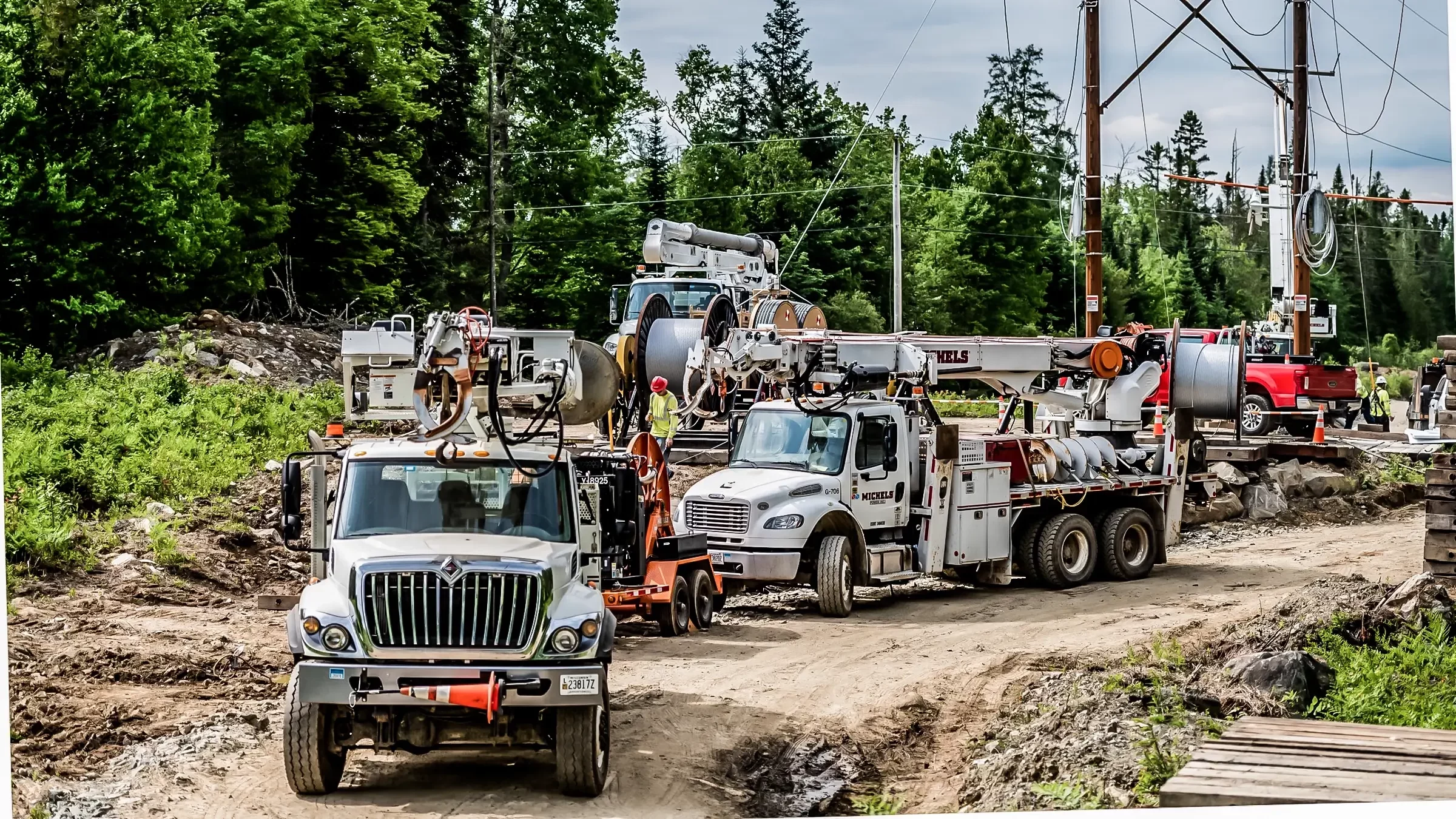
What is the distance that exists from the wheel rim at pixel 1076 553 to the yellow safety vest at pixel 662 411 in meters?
4.72

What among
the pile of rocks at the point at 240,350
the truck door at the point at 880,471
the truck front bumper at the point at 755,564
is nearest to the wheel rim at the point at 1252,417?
the truck door at the point at 880,471

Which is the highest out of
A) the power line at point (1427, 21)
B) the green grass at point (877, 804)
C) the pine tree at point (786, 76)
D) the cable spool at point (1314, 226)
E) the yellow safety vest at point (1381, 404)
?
the pine tree at point (786, 76)

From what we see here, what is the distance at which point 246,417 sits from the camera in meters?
21.8

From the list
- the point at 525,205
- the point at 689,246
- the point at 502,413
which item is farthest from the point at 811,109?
the point at 502,413

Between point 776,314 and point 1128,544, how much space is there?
9.26 metres

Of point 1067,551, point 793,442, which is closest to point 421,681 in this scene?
point 793,442

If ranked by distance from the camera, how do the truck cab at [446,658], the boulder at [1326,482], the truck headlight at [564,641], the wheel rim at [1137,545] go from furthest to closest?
the boulder at [1326,482]
the wheel rim at [1137,545]
the truck headlight at [564,641]
the truck cab at [446,658]

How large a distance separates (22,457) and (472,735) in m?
9.27

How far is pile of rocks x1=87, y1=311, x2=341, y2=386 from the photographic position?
20.9 m

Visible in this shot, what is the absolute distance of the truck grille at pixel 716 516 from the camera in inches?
625

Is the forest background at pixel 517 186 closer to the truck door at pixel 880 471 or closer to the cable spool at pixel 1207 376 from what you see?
the cable spool at pixel 1207 376

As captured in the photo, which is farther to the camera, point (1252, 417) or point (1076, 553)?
point (1252, 417)

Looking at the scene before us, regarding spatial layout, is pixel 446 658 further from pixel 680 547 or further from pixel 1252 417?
pixel 1252 417

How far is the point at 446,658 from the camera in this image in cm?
895
